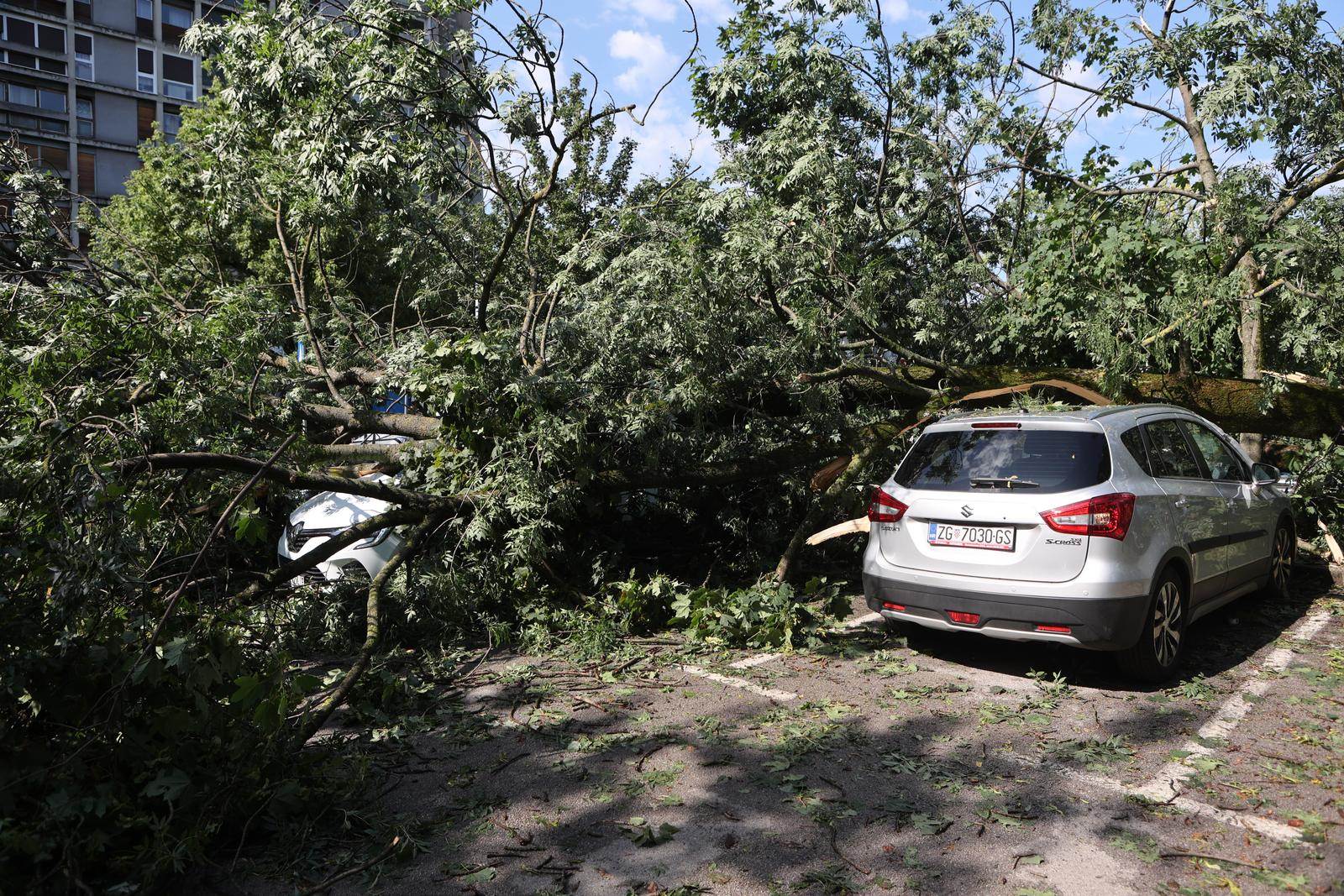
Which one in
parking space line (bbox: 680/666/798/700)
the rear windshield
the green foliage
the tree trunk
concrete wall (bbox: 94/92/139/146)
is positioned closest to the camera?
the rear windshield

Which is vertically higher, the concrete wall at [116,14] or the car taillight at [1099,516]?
the concrete wall at [116,14]

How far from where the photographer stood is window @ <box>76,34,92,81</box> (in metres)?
48.0

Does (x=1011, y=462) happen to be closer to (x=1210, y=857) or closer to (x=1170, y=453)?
(x=1170, y=453)

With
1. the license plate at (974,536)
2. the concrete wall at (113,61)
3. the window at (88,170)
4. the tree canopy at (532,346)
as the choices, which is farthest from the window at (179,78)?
the license plate at (974,536)

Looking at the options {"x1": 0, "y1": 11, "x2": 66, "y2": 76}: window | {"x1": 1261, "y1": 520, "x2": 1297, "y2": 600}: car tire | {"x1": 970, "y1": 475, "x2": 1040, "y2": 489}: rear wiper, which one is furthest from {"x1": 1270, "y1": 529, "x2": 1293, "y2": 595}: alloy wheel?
{"x1": 0, "y1": 11, "x2": 66, "y2": 76}: window

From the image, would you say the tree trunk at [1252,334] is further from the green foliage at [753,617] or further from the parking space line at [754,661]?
the parking space line at [754,661]

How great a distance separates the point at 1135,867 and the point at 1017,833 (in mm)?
438

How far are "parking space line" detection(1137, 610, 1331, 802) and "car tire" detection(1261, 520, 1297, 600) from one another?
0.54 m

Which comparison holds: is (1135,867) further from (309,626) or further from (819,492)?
(309,626)

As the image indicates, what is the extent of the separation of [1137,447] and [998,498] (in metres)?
1.05

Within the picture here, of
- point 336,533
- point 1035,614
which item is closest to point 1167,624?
point 1035,614

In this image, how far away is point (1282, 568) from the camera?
25.1ft

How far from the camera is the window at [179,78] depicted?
5009cm

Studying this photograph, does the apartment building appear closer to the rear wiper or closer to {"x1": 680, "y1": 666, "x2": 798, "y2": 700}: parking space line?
{"x1": 680, "y1": 666, "x2": 798, "y2": 700}: parking space line
